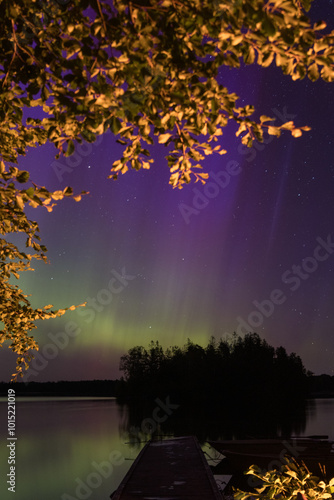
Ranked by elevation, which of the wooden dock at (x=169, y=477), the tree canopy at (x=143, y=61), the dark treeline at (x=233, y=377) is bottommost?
the dark treeline at (x=233, y=377)

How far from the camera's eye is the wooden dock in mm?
11984

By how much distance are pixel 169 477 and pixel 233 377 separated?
256 ft

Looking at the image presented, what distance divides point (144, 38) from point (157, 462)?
1620cm

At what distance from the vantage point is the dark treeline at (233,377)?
88312 millimetres

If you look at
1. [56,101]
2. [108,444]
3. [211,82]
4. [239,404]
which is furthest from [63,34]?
[239,404]

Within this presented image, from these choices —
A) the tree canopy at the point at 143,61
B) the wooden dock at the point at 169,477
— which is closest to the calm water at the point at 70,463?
the wooden dock at the point at 169,477

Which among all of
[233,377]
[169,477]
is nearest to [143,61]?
[169,477]

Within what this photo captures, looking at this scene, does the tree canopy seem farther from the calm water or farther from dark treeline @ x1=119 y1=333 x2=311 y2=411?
dark treeline @ x1=119 y1=333 x2=311 y2=411

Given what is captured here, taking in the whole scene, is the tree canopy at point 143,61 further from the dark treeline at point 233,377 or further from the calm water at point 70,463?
the dark treeline at point 233,377

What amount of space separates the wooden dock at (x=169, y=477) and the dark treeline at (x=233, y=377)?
235ft

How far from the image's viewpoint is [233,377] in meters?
89.1

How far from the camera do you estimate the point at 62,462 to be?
1390 inches

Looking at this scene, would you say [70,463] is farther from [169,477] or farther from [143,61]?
[143,61]

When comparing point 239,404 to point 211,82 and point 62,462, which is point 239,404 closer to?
point 62,462
